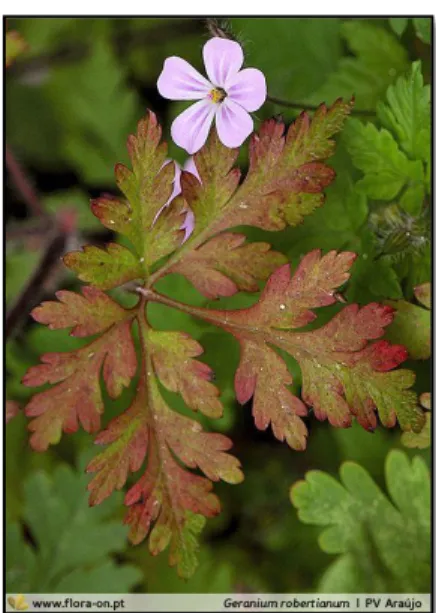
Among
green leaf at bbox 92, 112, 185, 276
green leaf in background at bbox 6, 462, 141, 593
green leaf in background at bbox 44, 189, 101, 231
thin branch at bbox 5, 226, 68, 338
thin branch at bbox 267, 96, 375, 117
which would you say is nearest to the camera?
green leaf at bbox 92, 112, 185, 276

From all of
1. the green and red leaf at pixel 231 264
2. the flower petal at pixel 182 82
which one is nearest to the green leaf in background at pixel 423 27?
the flower petal at pixel 182 82

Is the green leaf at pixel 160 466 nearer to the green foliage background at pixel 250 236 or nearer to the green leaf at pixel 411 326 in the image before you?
the green foliage background at pixel 250 236

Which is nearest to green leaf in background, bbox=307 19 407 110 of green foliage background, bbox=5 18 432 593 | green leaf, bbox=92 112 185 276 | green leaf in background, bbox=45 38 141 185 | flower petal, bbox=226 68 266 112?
green foliage background, bbox=5 18 432 593

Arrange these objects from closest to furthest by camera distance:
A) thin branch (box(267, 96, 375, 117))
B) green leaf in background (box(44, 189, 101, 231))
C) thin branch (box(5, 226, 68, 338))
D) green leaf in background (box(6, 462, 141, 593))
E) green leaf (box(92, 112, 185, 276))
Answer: green leaf (box(92, 112, 185, 276)) < thin branch (box(267, 96, 375, 117)) < thin branch (box(5, 226, 68, 338)) < green leaf in background (box(6, 462, 141, 593)) < green leaf in background (box(44, 189, 101, 231))

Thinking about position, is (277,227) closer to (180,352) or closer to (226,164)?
(226,164)

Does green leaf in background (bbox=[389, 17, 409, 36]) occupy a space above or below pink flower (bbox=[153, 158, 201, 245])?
above

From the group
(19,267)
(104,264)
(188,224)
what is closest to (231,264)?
(188,224)

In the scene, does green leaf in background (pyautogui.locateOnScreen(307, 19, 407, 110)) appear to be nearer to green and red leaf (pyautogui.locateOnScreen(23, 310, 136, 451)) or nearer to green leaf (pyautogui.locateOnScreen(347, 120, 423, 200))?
green leaf (pyautogui.locateOnScreen(347, 120, 423, 200))

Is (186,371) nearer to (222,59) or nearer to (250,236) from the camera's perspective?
(250,236)
